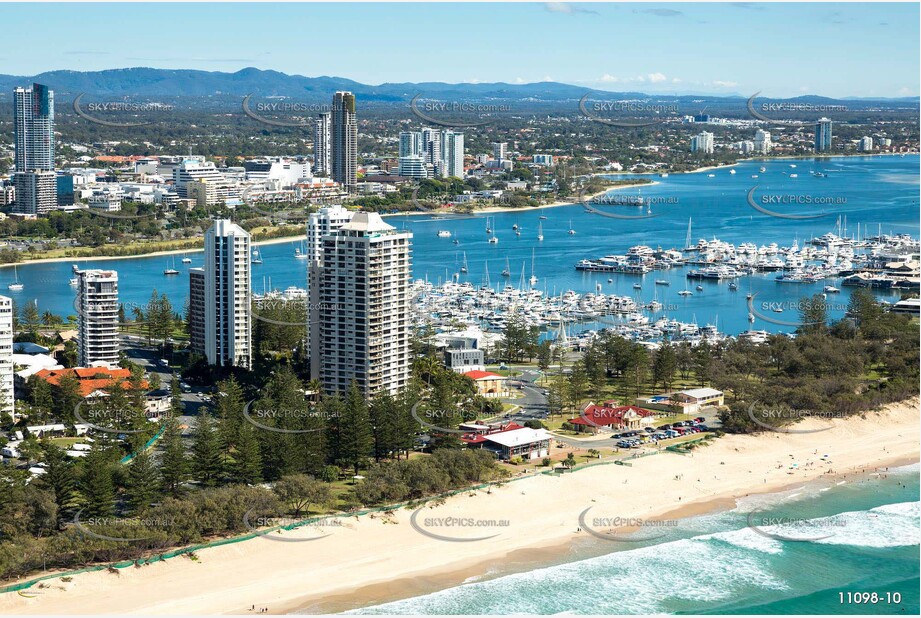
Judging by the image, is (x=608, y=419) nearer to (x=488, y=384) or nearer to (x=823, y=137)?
(x=488, y=384)

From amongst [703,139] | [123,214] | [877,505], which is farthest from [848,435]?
[703,139]

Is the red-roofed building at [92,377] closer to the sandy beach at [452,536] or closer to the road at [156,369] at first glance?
the road at [156,369]

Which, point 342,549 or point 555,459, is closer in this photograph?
point 342,549

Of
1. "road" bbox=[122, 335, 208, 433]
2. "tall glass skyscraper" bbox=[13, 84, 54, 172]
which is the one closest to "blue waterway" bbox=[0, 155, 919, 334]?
"road" bbox=[122, 335, 208, 433]

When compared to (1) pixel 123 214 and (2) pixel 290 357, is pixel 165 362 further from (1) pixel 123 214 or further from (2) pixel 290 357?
(1) pixel 123 214

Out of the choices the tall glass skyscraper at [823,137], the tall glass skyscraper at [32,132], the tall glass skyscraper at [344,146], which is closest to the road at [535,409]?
the tall glass skyscraper at [32,132]
